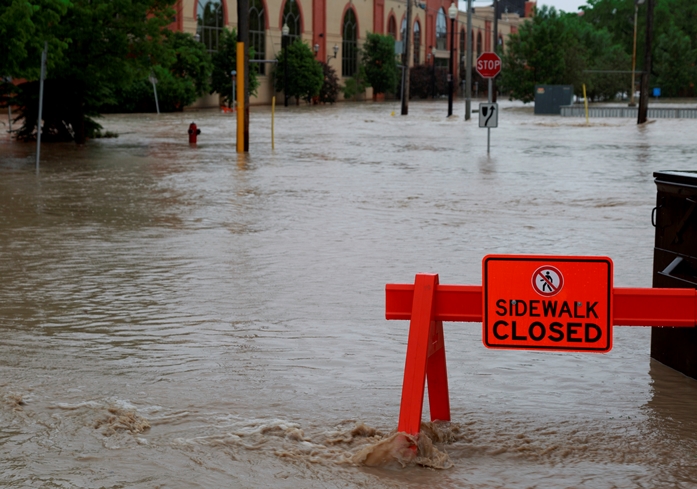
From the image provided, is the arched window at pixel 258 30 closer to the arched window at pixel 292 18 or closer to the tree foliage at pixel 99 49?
the arched window at pixel 292 18

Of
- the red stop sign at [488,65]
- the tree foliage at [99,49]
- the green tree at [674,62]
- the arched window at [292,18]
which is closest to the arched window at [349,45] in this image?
the arched window at [292,18]

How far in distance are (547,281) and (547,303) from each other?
0.10 meters

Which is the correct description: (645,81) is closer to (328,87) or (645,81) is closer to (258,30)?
(258,30)

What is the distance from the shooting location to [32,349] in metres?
6.91

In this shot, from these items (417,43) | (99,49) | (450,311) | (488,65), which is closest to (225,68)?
(488,65)

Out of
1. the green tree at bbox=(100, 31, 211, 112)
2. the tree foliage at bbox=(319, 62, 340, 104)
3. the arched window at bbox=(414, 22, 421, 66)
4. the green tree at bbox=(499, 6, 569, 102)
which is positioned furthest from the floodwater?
the arched window at bbox=(414, 22, 421, 66)

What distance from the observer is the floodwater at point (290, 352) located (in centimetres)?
487

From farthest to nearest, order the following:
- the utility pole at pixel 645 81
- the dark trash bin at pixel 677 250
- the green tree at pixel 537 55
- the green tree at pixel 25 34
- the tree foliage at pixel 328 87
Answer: the tree foliage at pixel 328 87
the green tree at pixel 537 55
the utility pole at pixel 645 81
the green tree at pixel 25 34
the dark trash bin at pixel 677 250

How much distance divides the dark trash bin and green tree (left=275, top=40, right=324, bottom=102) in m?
66.2

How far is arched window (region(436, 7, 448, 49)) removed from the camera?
114625 millimetres

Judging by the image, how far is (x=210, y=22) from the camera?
223 feet

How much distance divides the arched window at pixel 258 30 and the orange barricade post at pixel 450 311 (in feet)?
223

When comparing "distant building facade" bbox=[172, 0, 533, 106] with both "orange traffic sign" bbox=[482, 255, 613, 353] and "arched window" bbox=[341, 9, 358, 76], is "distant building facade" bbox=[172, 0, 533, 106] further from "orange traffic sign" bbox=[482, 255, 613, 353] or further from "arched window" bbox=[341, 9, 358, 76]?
"orange traffic sign" bbox=[482, 255, 613, 353]

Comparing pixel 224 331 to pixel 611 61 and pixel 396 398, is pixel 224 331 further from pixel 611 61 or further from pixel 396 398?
pixel 611 61
